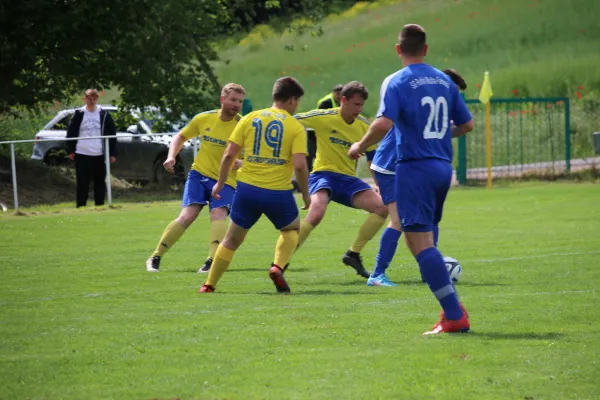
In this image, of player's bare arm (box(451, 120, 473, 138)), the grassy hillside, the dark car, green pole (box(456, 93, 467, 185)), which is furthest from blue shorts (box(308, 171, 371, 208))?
the grassy hillside

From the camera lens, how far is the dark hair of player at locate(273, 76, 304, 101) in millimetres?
9469

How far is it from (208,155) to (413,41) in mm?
4648

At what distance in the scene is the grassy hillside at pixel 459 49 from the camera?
145 feet

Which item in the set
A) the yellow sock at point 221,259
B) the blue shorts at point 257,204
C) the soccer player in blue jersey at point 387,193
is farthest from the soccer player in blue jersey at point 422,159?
the soccer player in blue jersey at point 387,193

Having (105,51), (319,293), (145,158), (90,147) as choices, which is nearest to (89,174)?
(90,147)

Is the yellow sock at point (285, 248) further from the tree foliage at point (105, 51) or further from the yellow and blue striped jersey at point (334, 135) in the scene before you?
the tree foliage at point (105, 51)

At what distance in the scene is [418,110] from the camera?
294 inches

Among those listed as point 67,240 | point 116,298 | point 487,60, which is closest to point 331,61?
point 487,60

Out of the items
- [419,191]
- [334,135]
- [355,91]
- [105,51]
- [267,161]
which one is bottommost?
[419,191]

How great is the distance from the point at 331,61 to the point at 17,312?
51.9 meters

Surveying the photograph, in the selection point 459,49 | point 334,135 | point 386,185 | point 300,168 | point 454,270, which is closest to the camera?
point 300,168

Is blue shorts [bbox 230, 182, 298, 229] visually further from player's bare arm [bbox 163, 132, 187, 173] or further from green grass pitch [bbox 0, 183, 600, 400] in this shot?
player's bare arm [bbox 163, 132, 187, 173]

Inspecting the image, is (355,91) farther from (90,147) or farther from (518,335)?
(90,147)

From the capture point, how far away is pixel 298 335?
743 centimetres
